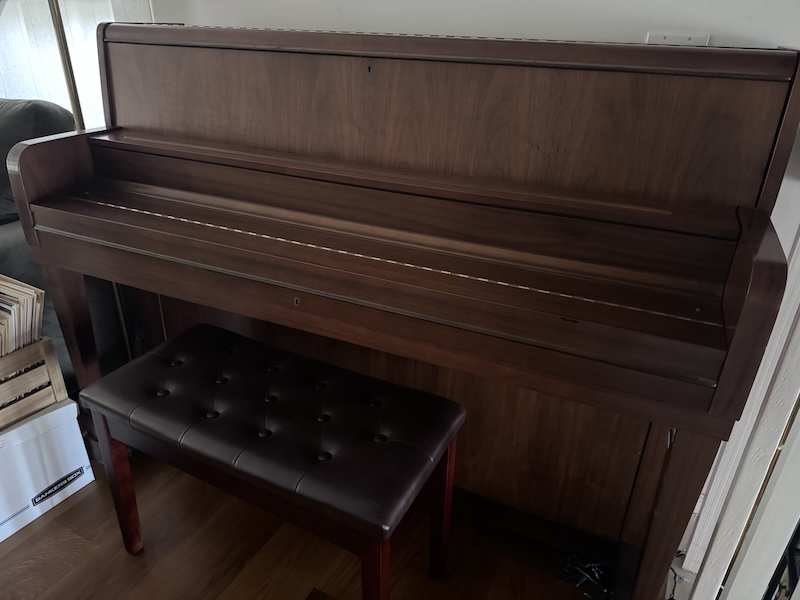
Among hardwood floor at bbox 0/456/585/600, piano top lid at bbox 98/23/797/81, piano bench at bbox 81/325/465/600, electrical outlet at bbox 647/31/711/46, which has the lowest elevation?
hardwood floor at bbox 0/456/585/600

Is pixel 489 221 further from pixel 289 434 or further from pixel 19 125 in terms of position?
pixel 19 125

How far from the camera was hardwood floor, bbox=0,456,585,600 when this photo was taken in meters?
1.27

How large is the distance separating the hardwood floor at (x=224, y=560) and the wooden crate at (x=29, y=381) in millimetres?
277

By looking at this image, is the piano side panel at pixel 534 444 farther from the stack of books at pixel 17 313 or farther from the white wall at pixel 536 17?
the white wall at pixel 536 17

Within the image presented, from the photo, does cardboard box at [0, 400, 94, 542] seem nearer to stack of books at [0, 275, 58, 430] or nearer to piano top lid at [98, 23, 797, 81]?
stack of books at [0, 275, 58, 430]

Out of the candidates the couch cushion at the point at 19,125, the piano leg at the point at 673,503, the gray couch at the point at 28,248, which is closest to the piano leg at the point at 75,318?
the gray couch at the point at 28,248

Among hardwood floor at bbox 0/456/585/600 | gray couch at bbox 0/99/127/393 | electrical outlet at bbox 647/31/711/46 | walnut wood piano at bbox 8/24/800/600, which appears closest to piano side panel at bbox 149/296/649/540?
walnut wood piano at bbox 8/24/800/600

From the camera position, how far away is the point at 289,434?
3.32ft

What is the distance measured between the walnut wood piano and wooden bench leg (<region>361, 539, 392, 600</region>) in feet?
0.99

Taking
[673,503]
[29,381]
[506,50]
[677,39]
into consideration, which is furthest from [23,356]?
[677,39]

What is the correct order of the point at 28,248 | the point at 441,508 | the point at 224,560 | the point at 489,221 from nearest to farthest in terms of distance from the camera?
the point at 489,221
the point at 441,508
the point at 224,560
the point at 28,248

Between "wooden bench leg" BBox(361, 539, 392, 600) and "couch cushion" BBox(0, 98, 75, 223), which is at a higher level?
→ "couch cushion" BBox(0, 98, 75, 223)

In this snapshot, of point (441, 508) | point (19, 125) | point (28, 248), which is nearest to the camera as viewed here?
point (441, 508)

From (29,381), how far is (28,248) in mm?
342
